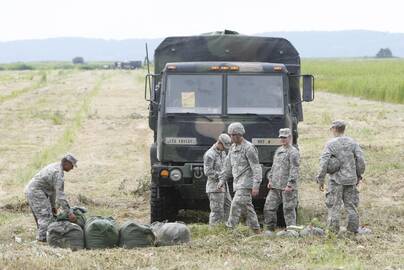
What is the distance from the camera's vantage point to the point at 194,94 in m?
12.0

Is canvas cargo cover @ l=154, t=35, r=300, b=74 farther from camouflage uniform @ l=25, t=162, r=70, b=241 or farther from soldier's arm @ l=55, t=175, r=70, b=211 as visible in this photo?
soldier's arm @ l=55, t=175, r=70, b=211

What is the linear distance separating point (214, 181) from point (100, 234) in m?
1.84

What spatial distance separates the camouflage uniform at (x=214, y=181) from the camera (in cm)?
1104

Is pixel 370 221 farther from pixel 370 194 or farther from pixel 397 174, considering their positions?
pixel 397 174

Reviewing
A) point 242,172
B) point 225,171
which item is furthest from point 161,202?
point 242,172

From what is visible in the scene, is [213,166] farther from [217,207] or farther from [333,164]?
[333,164]

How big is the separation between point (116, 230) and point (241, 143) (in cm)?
197

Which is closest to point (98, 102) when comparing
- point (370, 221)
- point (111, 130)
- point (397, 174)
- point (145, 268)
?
point (111, 130)

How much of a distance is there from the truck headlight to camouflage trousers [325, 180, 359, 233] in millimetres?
2135

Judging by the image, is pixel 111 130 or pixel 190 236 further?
pixel 111 130

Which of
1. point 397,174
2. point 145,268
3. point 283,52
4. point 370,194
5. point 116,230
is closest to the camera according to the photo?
point 145,268

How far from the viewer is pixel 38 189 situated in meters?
10.9

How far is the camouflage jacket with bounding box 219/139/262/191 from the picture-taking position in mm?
10609

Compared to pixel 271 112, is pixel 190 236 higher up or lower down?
lower down
